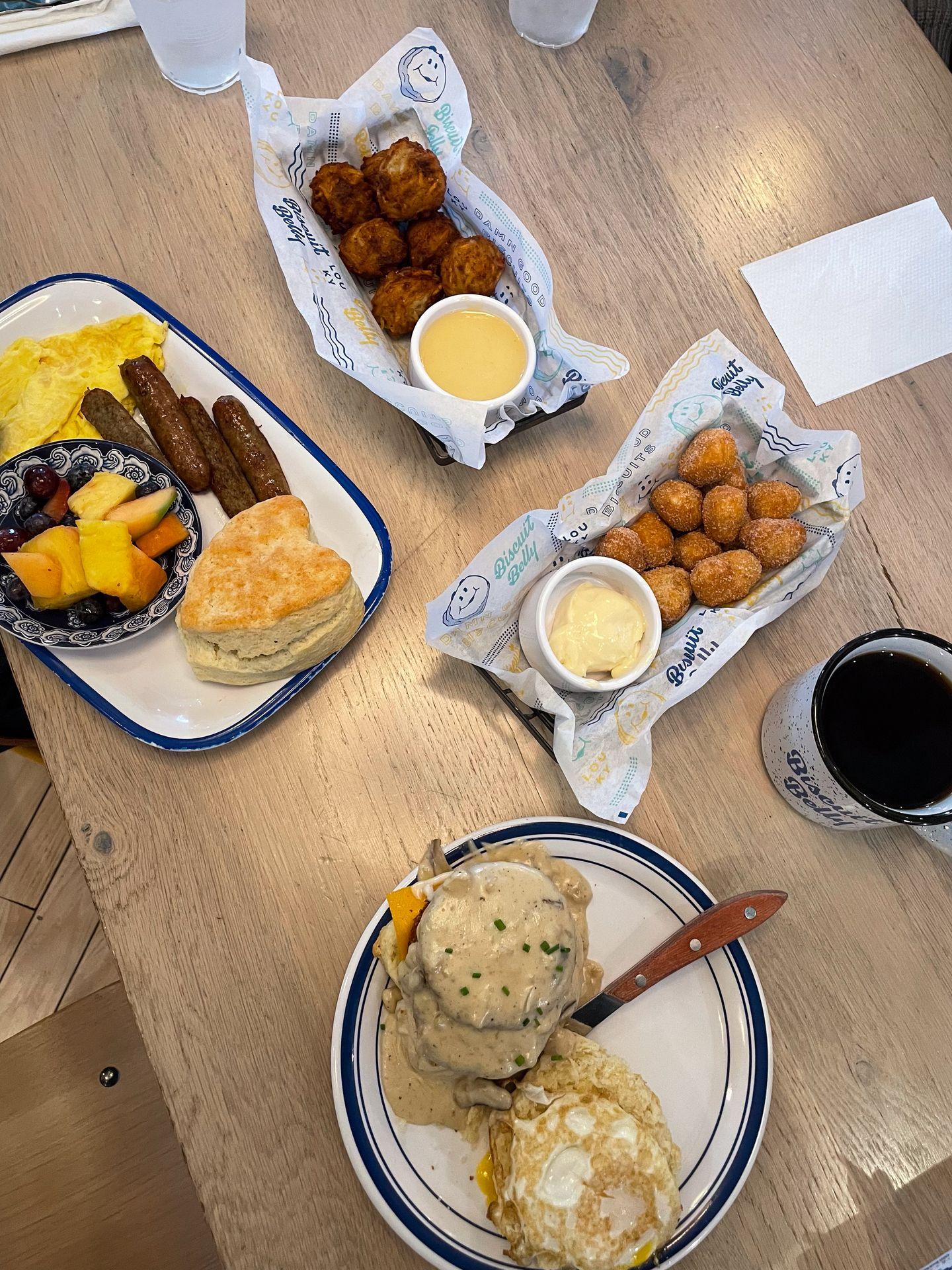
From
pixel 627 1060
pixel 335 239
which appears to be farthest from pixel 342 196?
pixel 627 1060

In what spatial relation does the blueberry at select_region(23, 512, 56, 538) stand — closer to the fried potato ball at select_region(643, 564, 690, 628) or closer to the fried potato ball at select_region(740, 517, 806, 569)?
the fried potato ball at select_region(643, 564, 690, 628)

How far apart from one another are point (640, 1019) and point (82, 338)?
135 centimetres

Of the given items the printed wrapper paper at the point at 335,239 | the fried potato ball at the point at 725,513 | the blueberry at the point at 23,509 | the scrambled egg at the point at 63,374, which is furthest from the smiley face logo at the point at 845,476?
the blueberry at the point at 23,509

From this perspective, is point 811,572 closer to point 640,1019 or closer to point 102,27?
point 640,1019

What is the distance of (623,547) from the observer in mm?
1267


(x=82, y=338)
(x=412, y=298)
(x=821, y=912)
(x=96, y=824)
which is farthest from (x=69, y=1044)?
(x=412, y=298)

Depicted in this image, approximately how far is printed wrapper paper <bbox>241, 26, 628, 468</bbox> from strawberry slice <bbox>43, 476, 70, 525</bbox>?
0.43 meters

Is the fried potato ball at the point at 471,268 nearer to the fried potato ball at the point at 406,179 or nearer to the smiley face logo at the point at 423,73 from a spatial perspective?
the fried potato ball at the point at 406,179

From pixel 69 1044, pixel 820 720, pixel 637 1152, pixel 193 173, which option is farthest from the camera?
pixel 69 1044

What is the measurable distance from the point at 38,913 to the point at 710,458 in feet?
6.50

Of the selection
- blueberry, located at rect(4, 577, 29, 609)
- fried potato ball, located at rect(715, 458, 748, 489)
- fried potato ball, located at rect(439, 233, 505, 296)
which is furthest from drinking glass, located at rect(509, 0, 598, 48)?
blueberry, located at rect(4, 577, 29, 609)

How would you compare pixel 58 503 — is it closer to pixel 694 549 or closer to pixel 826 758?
pixel 694 549

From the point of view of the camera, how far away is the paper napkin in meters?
1.50

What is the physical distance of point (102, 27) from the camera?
1499 millimetres
